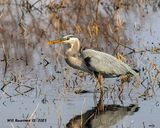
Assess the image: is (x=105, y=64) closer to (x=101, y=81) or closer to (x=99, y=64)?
(x=99, y=64)

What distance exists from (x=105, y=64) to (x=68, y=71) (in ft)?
3.67

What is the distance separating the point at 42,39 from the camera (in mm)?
12039

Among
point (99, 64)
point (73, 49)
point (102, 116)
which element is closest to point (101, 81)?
point (99, 64)

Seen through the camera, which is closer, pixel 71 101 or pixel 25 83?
pixel 71 101

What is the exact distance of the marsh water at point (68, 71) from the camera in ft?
Answer: 25.0

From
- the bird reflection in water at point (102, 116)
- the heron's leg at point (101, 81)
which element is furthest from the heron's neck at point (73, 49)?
the bird reflection in water at point (102, 116)

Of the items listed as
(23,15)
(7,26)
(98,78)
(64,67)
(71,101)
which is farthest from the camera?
(23,15)

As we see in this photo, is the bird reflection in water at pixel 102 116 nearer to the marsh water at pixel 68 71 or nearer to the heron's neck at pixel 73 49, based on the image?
the marsh water at pixel 68 71

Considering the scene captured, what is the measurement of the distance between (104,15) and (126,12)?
0.79m

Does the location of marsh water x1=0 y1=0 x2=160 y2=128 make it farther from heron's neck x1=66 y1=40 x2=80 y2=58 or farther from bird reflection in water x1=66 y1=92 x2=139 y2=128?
heron's neck x1=66 y1=40 x2=80 y2=58

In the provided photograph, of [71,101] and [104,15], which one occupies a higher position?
[104,15]

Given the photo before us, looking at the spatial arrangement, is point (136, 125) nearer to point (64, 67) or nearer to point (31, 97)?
point (31, 97)

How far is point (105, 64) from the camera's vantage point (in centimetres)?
881

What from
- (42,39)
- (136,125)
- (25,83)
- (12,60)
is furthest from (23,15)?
(136,125)
